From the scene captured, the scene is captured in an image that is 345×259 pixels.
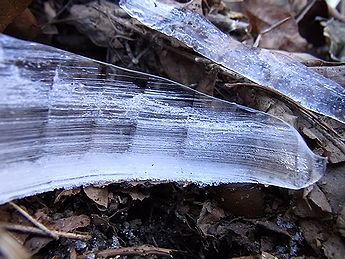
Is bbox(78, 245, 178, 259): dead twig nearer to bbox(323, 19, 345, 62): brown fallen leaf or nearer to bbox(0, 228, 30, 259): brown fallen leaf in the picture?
bbox(0, 228, 30, 259): brown fallen leaf

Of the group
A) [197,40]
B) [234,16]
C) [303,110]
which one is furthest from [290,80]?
[234,16]

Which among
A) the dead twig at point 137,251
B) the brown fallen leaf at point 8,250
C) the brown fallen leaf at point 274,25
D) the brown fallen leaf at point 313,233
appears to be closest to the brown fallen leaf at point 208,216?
the dead twig at point 137,251

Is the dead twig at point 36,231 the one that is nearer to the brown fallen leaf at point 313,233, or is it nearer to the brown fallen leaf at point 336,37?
the brown fallen leaf at point 313,233

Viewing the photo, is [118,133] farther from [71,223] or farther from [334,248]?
[334,248]

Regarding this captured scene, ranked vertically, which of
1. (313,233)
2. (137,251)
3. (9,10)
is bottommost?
(137,251)

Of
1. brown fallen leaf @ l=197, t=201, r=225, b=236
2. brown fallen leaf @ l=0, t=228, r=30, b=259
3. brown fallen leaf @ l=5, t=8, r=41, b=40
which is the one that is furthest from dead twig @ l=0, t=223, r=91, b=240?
brown fallen leaf @ l=5, t=8, r=41, b=40

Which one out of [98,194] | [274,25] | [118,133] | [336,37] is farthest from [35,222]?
[336,37]
